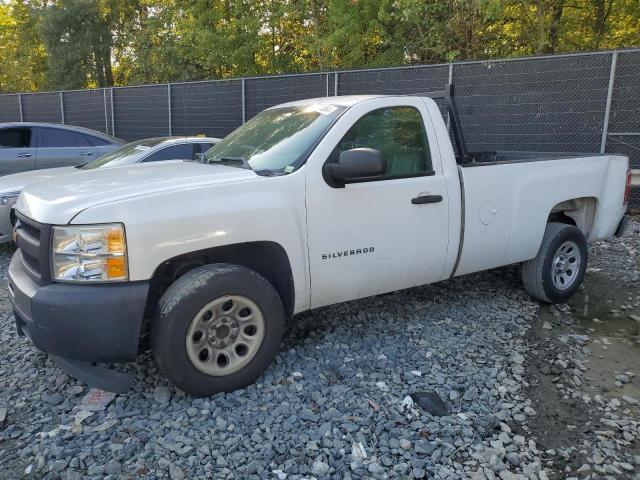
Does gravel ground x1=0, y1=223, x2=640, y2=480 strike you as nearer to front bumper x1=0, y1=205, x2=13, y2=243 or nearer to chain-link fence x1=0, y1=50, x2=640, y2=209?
front bumper x1=0, y1=205, x2=13, y2=243

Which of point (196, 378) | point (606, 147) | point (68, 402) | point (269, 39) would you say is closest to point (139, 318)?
point (196, 378)

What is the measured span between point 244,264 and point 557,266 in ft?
10.6

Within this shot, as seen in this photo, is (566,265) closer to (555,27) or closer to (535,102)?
(535,102)

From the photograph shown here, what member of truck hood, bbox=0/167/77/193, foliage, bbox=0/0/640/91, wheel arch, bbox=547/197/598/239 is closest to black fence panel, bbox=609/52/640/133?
foliage, bbox=0/0/640/91

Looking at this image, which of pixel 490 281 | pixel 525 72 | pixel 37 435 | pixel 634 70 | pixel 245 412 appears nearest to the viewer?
pixel 37 435

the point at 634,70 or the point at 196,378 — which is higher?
the point at 634,70

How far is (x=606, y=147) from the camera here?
9.01 metres

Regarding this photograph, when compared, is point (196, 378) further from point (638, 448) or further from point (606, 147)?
point (606, 147)

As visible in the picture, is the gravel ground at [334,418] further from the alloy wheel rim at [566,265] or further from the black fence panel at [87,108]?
the black fence panel at [87,108]

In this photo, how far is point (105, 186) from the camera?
3311mm

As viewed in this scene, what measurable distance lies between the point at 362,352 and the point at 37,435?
2152 millimetres

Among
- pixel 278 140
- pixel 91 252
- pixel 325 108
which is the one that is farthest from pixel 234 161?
pixel 91 252

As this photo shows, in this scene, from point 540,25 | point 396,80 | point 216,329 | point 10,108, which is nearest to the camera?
point 216,329

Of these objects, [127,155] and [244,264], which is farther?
[127,155]
